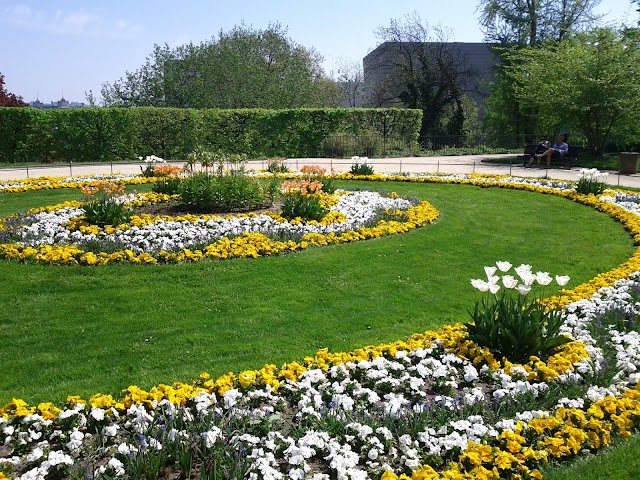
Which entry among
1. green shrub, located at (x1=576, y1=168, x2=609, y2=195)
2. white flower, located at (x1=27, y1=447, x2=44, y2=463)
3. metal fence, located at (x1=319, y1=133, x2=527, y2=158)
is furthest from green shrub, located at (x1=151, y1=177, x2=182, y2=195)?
metal fence, located at (x1=319, y1=133, x2=527, y2=158)

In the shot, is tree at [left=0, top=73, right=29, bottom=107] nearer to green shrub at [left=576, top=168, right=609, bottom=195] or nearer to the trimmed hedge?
the trimmed hedge

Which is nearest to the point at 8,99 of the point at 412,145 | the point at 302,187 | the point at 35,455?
the point at 412,145

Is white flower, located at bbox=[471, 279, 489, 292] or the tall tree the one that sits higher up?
the tall tree

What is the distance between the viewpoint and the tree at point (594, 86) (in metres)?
20.6

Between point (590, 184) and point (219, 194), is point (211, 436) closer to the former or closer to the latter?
point (219, 194)

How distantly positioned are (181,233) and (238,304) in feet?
8.82

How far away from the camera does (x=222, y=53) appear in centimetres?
3312

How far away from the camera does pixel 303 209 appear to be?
9328 millimetres

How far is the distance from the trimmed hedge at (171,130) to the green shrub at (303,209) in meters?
8.81

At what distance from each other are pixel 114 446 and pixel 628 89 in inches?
863

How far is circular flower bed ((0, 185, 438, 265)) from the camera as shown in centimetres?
732

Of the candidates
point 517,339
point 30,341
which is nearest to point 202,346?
point 30,341

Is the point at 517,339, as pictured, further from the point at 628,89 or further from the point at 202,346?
the point at 628,89

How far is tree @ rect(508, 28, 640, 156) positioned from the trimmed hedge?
673 cm
